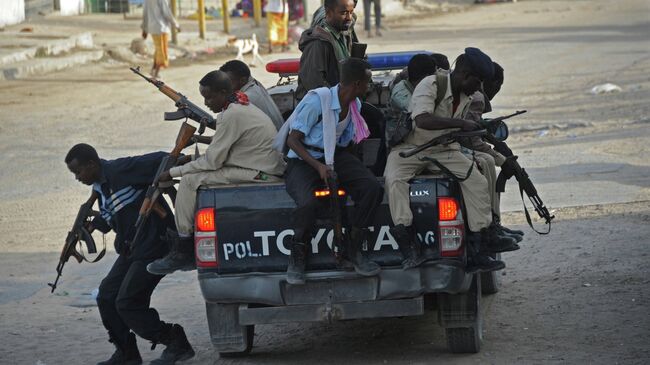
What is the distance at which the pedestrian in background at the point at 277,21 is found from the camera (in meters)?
28.6

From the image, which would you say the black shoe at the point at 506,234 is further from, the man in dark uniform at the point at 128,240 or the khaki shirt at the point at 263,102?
the man in dark uniform at the point at 128,240

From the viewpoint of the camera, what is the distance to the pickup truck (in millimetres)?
6680

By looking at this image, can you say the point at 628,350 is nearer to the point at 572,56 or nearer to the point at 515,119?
the point at 515,119

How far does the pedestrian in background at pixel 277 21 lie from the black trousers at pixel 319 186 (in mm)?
22066

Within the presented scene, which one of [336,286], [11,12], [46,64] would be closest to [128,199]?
[336,286]

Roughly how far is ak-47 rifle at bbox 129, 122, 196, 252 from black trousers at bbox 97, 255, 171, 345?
6.5 inches

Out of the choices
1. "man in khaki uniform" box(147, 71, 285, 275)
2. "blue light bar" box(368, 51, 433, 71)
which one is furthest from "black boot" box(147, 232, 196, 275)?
"blue light bar" box(368, 51, 433, 71)

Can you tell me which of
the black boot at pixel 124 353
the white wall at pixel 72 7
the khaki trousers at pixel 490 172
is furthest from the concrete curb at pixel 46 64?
the khaki trousers at pixel 490 172

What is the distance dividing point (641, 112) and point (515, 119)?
1849mm

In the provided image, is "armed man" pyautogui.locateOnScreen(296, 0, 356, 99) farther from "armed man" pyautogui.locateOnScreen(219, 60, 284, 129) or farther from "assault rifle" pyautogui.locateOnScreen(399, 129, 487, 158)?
"assault rifle" pyautogui.locateOnScreen(399, 129, 487, 158)

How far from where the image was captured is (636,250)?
378 inches

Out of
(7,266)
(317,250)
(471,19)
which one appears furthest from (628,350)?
(471,19)

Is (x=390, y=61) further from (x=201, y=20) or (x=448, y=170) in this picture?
(x=201, y=20)

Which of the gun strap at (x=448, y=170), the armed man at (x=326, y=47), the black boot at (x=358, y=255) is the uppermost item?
the armed man at (x=326, y=47)
